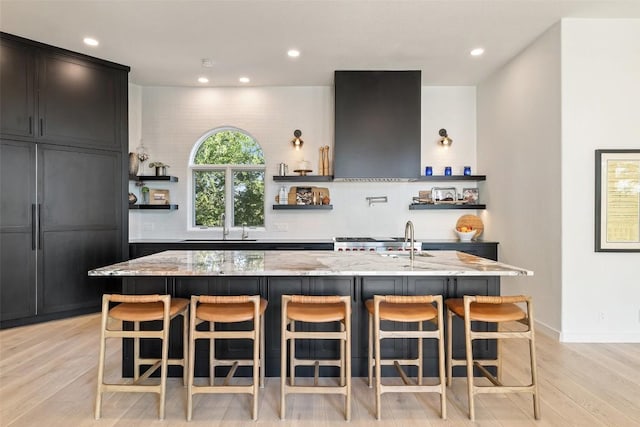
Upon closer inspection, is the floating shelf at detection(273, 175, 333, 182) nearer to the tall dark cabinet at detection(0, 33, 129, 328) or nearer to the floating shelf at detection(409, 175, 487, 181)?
the floating shelf at detection(409, 175, 487, 181)

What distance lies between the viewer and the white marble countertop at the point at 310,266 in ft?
7.22

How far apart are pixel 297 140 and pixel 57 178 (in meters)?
2.96

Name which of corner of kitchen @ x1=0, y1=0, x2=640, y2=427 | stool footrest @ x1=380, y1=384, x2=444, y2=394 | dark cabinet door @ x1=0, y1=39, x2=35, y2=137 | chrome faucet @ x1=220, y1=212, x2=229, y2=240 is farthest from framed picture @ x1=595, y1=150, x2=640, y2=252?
dark cabinet door @ x1=0, y1=39, x2=35, y2=137

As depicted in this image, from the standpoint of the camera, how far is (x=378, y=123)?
180 inches

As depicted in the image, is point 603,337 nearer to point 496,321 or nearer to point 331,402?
point 496,321

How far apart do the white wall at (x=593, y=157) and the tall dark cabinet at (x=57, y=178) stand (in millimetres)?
4997

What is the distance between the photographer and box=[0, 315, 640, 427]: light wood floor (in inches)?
81.0

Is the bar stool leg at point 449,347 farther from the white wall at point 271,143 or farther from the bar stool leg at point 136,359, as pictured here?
the white wall at point 271,143

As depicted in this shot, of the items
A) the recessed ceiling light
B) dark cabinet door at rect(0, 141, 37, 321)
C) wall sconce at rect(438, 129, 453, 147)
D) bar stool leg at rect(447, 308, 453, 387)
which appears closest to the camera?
bar stool leg at rect(447, 308, 453, 387)

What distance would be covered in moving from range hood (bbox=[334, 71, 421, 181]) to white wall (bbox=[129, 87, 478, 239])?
0.61 meters

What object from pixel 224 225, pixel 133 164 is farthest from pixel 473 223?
pixel 133 164

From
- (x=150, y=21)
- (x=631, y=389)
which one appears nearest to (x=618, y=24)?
(x=631, y=389)

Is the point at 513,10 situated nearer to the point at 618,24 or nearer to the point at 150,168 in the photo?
the point at 618,24

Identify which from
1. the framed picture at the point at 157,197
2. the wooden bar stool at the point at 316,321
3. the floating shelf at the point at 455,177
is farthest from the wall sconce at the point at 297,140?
the wooden bar stool at the point at 316,321
